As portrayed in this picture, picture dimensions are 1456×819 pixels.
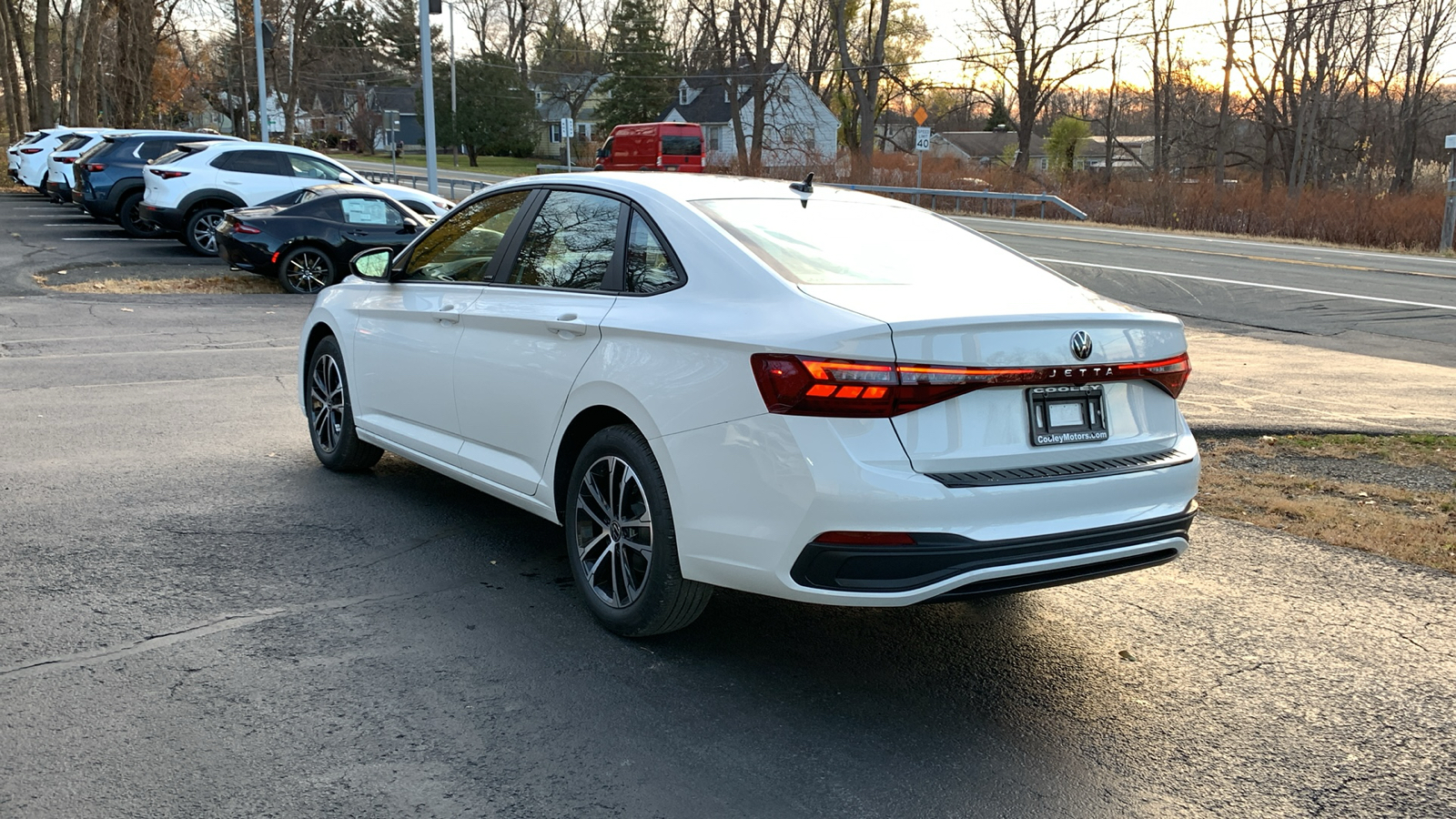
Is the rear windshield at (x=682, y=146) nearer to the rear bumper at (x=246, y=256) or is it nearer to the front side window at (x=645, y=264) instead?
the rear bumper at (x=246, y=256)

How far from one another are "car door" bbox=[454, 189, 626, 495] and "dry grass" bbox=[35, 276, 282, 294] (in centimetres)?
1205

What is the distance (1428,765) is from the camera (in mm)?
3648

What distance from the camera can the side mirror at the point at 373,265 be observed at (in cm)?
631

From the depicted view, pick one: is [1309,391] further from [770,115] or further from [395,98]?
[395,98]

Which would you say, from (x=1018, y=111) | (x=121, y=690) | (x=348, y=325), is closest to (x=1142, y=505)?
(x=121, y=690)

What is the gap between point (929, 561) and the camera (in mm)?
3664

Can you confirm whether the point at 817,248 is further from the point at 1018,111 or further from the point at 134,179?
the point at 1018,111

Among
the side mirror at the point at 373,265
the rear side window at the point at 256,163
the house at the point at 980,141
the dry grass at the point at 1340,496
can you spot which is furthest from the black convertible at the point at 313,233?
the house at the point at 980,141

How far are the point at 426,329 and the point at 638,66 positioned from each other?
73.3 meters

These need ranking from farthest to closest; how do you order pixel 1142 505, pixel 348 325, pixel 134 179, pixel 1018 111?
pixel 1018 111
pixel 134 179
pixel 348 325
pixel 1142 505

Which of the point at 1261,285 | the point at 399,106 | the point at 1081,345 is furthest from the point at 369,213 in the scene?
the point at 399,106

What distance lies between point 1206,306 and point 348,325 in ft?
41.1

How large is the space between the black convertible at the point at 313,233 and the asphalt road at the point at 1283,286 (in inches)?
381

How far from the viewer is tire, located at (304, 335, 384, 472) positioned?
21.7 feet
